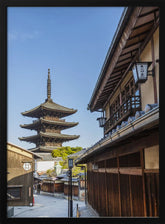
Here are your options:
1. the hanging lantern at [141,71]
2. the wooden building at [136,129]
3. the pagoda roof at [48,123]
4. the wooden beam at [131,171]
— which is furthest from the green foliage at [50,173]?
the hanging lantern at [141,71]

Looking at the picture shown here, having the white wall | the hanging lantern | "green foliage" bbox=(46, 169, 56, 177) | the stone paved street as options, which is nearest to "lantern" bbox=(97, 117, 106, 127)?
the stone paved street

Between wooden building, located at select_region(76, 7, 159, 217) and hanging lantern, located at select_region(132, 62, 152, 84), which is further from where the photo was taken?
hanging lantern, located at select_region(132, 62, 152, 84)

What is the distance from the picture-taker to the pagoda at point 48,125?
96.8 feet

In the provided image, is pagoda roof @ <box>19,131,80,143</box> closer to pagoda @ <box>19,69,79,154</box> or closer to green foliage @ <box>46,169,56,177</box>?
pagoda @ <box>19,69,79,154</box>

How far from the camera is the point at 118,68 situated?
7574 mm

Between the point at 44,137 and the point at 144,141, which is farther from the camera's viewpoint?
the point at 44,137

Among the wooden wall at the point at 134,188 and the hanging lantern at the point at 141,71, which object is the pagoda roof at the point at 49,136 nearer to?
the wooden wall at the point at 134,188

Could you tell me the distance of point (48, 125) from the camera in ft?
101

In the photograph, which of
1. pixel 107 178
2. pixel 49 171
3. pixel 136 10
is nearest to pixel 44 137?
pixel 49 171

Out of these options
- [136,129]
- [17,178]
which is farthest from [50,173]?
[136,129]

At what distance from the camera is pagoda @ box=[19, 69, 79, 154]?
96.8ft

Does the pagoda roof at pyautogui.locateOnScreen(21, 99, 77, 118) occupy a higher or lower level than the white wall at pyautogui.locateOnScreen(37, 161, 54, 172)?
higher
